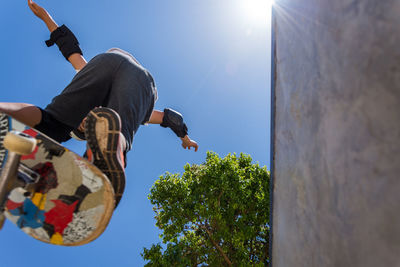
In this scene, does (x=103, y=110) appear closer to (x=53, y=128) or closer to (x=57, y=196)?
(x=57, y=196)

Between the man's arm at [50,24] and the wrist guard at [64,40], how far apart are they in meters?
0.06

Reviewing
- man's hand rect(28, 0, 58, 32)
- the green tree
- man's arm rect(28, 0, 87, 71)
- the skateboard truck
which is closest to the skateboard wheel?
→ the skateboard truck

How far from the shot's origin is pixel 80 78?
2.28m

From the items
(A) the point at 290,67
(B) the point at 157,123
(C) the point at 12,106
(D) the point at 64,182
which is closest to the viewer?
(D) the point at 64,182

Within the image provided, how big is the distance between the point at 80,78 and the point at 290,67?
2.12 meters

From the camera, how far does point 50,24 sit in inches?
118

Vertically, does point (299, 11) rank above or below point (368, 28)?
above

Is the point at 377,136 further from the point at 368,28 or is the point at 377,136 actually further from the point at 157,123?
the point at 157,123

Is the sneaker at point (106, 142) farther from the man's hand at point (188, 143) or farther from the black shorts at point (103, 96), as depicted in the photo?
the man's hand at point (188, 143)

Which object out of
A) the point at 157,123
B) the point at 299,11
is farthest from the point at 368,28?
the point at 157,123

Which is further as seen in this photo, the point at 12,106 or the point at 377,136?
the point at 12,106

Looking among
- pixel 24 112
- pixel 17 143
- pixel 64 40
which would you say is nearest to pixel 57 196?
pixel 17 143

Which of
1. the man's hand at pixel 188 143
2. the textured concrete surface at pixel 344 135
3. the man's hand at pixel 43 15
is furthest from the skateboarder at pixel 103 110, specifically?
the man's hand at pixel 188 143

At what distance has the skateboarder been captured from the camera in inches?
63.8
